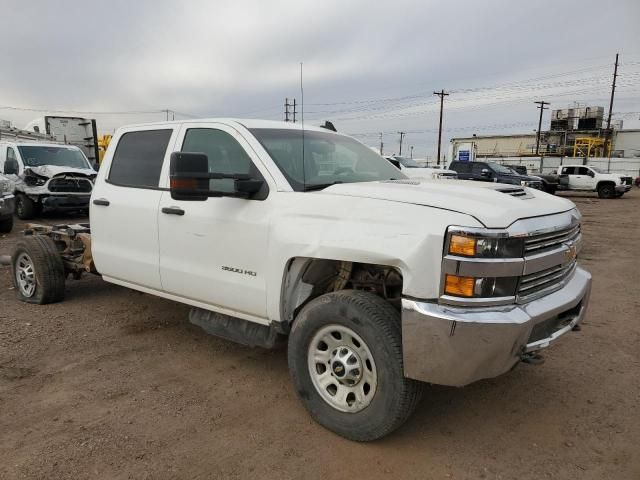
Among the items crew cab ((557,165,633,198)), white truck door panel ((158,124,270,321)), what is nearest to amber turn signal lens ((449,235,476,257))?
white truck door panel ((158,124,270,321))

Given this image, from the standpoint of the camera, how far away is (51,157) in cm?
1333

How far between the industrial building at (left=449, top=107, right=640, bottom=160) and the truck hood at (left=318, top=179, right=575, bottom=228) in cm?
5730

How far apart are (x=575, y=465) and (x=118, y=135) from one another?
443 centimetres

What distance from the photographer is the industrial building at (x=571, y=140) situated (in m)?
61.7

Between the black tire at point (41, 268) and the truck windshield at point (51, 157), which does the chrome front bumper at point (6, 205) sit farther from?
the black tire at point (41, 268)

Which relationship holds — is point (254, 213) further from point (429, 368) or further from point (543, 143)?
point (543, 143)

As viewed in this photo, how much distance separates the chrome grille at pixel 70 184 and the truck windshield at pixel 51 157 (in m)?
1.12

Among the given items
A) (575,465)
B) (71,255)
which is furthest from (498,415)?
(71,255)

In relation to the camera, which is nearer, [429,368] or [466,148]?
[429,368]

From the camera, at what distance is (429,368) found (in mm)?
2555

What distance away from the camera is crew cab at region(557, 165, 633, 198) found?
1004 inches

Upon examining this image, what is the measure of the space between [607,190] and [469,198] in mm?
27150

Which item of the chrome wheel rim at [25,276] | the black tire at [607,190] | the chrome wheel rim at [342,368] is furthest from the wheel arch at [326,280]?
the black tire at [607,190]

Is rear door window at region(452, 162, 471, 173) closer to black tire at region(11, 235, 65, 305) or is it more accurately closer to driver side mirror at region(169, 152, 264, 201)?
black tire at region(11, 235, 65, 305)
